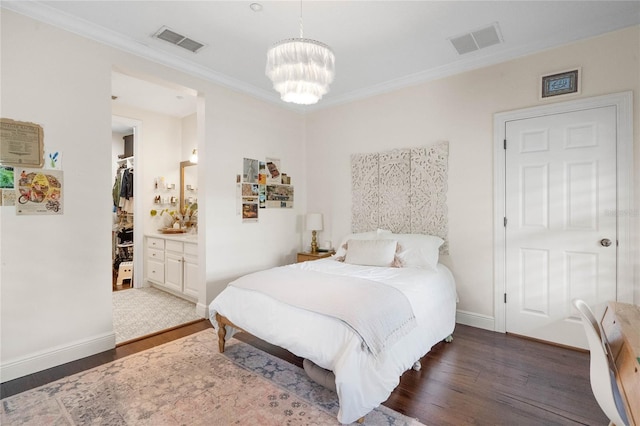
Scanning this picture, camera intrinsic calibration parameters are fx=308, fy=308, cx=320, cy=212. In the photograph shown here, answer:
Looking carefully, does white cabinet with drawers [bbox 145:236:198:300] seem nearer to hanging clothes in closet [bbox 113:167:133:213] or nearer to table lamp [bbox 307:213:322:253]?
hanging clothes in closet [bbox 113:167:133:213]

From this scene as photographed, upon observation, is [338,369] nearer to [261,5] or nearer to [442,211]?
[442,211]

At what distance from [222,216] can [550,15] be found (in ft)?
12.0

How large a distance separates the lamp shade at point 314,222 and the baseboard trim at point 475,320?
80.4 inches

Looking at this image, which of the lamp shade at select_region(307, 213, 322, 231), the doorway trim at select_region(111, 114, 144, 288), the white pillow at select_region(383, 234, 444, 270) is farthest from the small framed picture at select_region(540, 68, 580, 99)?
the doorway trim at select_region(111, 114, 144, 288)

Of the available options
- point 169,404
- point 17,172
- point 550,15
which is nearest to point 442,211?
point 550,15

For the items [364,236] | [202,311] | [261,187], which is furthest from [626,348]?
[261,187]

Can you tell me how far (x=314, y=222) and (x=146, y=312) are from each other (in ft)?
7.83

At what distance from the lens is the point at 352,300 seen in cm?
202

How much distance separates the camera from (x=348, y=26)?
2.69 metres

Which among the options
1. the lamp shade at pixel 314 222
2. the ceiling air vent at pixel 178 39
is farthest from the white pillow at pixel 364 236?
the ceiling air vent at pixel 178 39

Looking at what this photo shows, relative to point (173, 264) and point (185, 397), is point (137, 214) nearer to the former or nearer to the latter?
point (173, 264)

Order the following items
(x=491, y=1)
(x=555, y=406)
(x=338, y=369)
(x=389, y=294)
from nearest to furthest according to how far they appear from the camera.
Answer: (x=338, y=369)
(x=555, y=406)
(x=389, y=294)
(x=491, y=1)

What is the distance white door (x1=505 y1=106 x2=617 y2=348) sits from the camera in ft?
8.74

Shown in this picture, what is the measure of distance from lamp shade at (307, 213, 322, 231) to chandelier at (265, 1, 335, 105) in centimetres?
245
